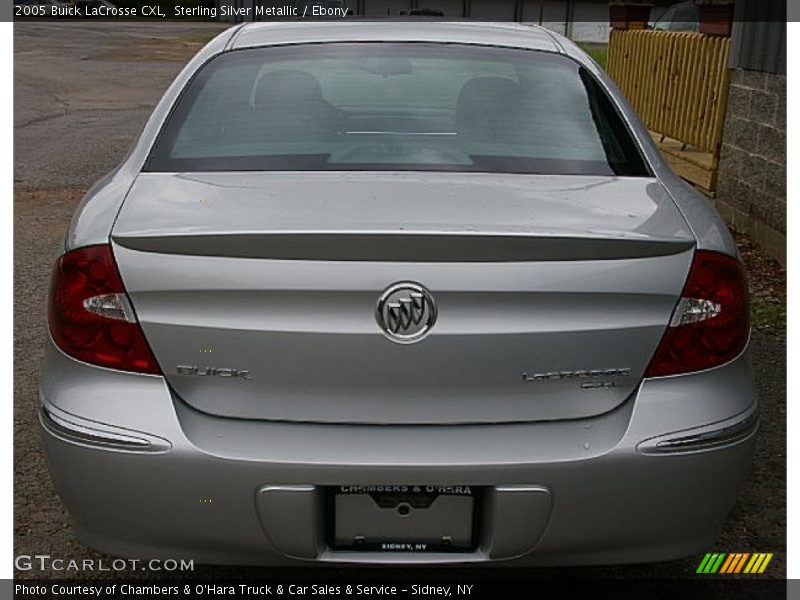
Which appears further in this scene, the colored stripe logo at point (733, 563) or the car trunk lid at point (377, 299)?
the colored stripe logo at point (733, 563)

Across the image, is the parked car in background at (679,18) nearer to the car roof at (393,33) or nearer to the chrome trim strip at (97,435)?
the car roof at (393,33)

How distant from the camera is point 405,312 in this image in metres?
2.01

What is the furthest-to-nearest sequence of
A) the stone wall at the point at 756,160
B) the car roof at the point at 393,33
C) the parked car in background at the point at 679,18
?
the parked car in background at the point at 679,18
the stone wall at the point at 756,160
the car roof at the point at 393,33

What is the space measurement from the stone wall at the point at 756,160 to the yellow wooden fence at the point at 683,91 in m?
0.62

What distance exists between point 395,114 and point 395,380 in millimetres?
1212

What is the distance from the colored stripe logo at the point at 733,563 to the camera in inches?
114

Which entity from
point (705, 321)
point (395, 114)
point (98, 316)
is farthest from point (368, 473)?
point (395, 114)

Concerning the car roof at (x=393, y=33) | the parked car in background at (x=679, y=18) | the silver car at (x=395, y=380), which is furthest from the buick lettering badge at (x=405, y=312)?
Answer: the parked car in background at (x=679, y=18)

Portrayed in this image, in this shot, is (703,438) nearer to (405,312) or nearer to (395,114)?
(405,312)

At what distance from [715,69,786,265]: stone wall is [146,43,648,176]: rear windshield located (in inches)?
143

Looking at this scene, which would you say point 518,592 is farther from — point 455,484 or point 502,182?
point 502,182

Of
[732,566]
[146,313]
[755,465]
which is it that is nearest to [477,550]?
[146,313]

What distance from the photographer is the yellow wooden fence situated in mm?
8109

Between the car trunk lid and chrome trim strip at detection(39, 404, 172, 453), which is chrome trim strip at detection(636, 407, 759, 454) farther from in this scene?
chrome trim strip at detection(39, 404, 172, 453)
